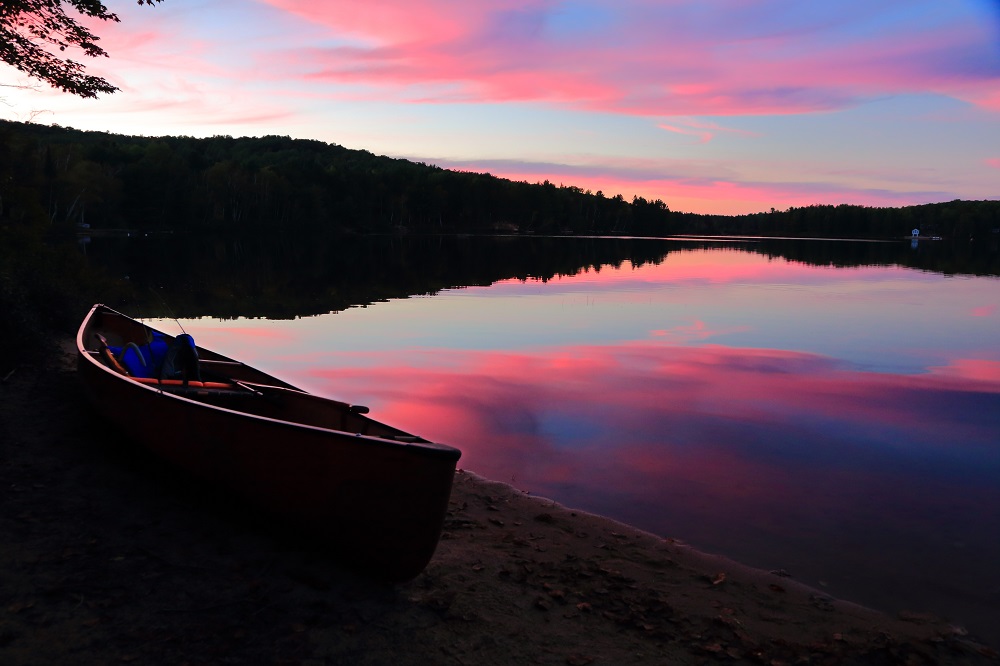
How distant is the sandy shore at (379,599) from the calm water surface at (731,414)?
0.85 m

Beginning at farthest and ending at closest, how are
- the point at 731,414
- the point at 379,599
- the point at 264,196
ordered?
the point at 264,196 < the point at 731,414 < the point at 379,599

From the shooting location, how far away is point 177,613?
513 centimetres

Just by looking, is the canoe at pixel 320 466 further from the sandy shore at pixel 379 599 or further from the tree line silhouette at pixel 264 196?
the tree line silhouette at pixel 264 196

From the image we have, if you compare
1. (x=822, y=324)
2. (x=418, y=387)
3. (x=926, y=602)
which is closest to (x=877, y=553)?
(x=926, y=602)

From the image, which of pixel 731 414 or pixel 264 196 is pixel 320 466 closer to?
pixel 731 414

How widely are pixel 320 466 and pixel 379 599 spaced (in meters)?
1.17

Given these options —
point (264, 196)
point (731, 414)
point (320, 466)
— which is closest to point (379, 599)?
point (320, 466)

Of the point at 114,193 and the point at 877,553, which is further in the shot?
the point at 114,193

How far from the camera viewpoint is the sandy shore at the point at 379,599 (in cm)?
490

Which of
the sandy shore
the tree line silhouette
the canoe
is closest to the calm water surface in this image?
the sandy shore

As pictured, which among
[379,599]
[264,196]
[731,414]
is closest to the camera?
[379,599]

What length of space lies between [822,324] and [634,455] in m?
15.8

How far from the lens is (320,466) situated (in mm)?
5660

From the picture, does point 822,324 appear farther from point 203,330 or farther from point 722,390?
point 203,330
